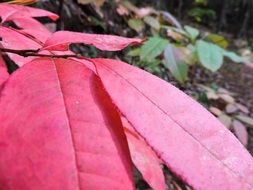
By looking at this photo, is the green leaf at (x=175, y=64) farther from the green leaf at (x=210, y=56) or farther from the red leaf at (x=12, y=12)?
the red leaf at (x=12, y=12)

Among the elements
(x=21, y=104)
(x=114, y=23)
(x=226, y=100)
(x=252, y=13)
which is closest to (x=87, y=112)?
(x=21, y=104)

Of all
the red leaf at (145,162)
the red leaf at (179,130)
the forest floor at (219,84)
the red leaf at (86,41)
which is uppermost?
the red leaf at (86,41)

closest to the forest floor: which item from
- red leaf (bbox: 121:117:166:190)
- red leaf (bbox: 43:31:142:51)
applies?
red leaf (bbox: 121:117:166:190)

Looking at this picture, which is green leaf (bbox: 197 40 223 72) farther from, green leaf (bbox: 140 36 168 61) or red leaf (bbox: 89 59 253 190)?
red leaf (bbox: 89 59 253 190)

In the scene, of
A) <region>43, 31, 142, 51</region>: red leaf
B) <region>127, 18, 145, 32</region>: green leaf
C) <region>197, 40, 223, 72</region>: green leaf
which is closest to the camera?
<region>43, 31, 142, 51</region>: red leaf

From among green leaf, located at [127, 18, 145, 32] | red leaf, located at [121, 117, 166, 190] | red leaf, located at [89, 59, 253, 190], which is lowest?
green leaf, located at [127, 18, 145, 32]

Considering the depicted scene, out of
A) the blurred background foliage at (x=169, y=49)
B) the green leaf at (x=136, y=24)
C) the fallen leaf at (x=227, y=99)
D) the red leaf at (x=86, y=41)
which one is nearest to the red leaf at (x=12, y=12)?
the blurred background foliage at (x=169, y=49)

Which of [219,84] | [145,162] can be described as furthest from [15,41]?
[219,84]

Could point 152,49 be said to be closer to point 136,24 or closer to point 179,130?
point 136,24
